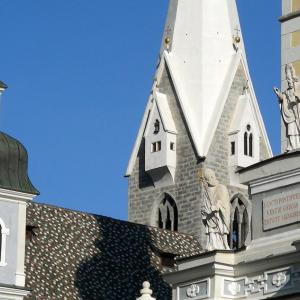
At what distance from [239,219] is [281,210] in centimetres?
2264

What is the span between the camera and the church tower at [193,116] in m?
53.6

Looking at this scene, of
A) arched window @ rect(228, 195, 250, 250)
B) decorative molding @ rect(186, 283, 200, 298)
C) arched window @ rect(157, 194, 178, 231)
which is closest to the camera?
decorative molding @ rect(186, 283, 200, 298)

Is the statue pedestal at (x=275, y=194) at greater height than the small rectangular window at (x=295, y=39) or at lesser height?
lesser

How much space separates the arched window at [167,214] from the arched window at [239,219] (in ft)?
6.40

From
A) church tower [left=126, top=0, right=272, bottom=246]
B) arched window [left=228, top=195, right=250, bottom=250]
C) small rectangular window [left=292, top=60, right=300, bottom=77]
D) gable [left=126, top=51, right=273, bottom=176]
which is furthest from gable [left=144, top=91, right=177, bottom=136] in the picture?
small rectangular window [left=292, top=60, right=300, bottom=77]

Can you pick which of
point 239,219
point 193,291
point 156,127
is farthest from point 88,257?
point 156,127

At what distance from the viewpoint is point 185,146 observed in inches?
2131

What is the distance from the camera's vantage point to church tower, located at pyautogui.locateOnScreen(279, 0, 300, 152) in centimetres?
2997

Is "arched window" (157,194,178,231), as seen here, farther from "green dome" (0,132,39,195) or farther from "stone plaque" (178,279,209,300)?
"stone plaque" (178,279,209,300)

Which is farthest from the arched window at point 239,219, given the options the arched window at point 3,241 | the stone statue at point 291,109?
the stone statue at point 291,109

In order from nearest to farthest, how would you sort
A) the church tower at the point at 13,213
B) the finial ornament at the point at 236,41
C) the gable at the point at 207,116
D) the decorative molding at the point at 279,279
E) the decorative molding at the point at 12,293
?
the decorative molding at the point at 279,279 < the decorative molding at the point at 12,293 < the church tower at the point at 13,213 < the gable at the point at 207,116 < the finial ornament at the point at 236,41

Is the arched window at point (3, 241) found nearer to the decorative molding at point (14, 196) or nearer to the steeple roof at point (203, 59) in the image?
the decorative molding at point (14, 196)

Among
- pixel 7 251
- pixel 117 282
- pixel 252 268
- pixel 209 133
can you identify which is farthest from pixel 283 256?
pixel 209 133

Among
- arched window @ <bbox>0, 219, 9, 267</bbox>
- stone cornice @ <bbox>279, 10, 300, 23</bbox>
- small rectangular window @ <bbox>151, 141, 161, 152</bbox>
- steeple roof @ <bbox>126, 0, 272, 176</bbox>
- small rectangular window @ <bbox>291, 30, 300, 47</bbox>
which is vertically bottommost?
arched window @ <bbox>0, 219, 9, 267</bbox>
